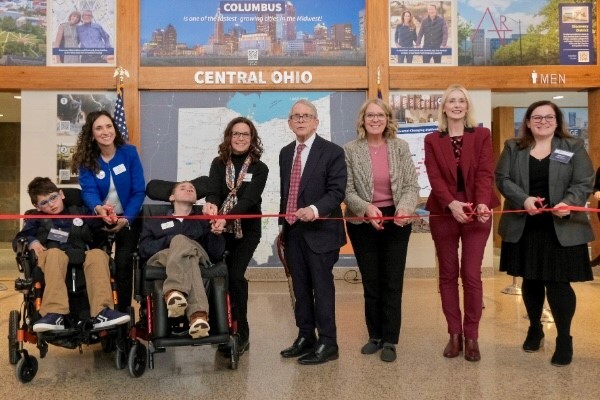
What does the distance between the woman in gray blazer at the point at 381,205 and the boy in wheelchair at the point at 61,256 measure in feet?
4.68

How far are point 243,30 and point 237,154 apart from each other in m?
3.72

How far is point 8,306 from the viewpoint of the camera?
5.38 m

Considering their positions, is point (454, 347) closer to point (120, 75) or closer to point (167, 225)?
point (167, 225)

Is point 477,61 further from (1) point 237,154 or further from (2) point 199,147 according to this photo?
(1) point 237,154

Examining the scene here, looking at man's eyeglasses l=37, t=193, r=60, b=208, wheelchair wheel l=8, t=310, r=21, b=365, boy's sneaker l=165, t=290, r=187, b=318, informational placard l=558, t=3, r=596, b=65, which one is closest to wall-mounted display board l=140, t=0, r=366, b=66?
informational placard l=558, t=3, r=596, b=65

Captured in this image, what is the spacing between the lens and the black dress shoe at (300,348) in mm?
3471

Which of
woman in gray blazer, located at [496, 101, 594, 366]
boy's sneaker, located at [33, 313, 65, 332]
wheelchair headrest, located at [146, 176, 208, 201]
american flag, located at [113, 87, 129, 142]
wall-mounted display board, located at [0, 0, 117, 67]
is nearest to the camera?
boy's sneaker, located at [33, 313, 65, 332]

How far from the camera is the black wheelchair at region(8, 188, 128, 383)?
118 inches

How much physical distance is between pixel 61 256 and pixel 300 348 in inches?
58.1

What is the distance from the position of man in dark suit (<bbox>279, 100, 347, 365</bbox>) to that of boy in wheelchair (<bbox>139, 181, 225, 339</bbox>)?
0.48 meters

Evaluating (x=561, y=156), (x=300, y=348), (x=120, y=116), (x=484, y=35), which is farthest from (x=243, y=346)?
(x=484, y=35)

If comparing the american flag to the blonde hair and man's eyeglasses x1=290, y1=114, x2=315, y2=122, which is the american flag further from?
the blonde hair

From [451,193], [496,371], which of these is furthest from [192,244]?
[496,371]

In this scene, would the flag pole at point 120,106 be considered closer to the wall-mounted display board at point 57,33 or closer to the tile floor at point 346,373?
the wall-mounted display board at point 57,33
